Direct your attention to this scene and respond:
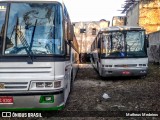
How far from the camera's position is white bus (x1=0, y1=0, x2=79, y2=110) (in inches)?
252

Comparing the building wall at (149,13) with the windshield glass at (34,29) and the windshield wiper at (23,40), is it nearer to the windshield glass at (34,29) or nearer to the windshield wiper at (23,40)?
the windshield glass at (34,29)

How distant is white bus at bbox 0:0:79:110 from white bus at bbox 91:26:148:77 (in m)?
7.72

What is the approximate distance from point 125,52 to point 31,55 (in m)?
8.56

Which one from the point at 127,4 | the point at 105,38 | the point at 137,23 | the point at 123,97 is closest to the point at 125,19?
the point at 127,4

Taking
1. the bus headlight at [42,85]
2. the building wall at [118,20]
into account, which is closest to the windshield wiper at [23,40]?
the bus headlight at [42,85]

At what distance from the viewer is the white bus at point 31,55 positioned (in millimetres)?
6395

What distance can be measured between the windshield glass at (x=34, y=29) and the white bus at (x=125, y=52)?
25.5 ft

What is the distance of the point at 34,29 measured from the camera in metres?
6.65

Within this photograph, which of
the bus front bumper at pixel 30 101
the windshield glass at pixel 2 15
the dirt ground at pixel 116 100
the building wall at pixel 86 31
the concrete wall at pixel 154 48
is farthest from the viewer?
the building wall at pixel 86 31

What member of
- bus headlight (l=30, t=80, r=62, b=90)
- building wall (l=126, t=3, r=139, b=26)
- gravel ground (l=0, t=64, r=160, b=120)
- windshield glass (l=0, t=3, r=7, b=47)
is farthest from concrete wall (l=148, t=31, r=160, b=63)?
windshield glass (l=0, t=3, r=7, b=47)

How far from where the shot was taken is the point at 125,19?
49.7 m

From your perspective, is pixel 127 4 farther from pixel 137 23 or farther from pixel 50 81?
pixel 50 81

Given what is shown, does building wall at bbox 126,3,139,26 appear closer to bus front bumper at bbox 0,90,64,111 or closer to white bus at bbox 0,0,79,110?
white bus at bbox 0,0,79,110

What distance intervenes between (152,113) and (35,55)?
353 centimetres
